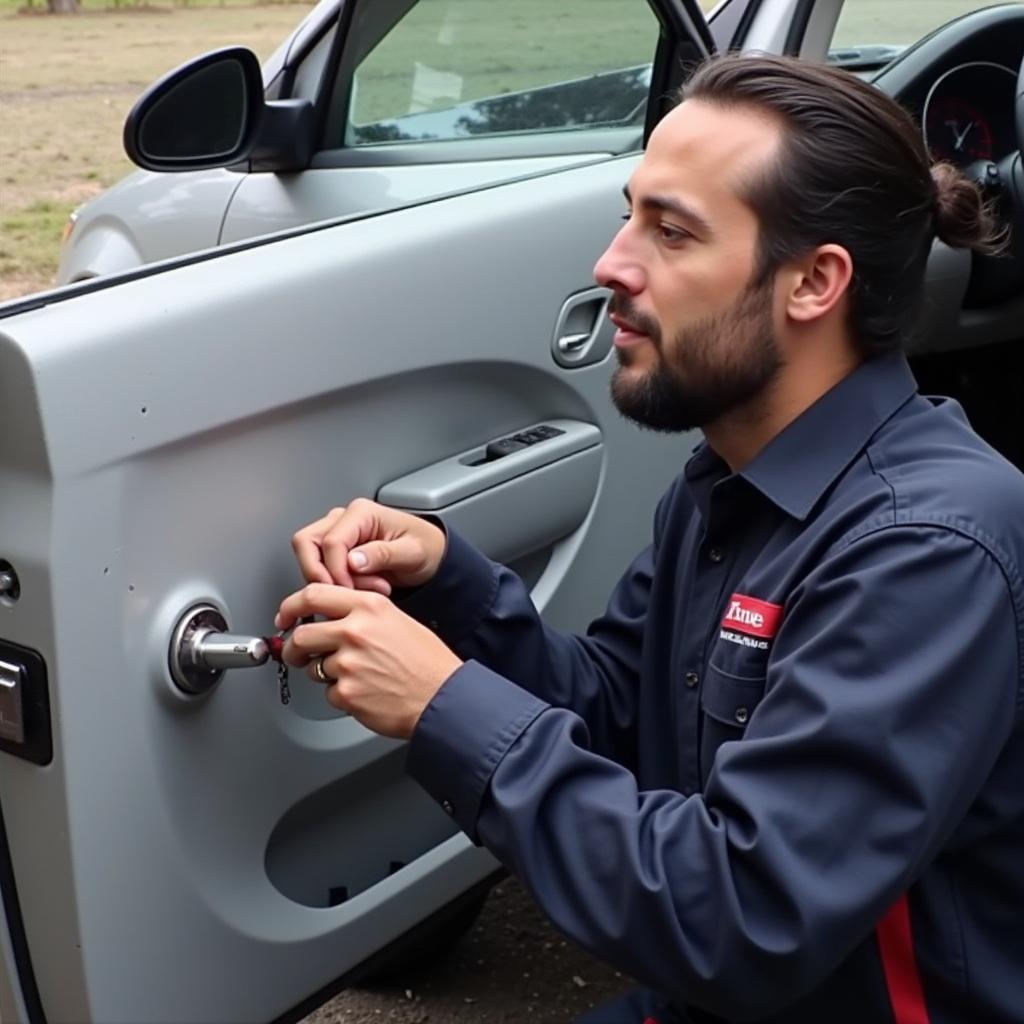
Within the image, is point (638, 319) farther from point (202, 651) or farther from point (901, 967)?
point (901, 967)

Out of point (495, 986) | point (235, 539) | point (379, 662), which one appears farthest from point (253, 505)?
point (495, 986)

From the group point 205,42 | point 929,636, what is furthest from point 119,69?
A: point 929,636

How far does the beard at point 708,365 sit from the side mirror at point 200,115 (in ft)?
3.32

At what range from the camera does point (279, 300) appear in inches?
66.1

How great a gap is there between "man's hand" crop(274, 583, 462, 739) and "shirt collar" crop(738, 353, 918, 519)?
364 millimetres

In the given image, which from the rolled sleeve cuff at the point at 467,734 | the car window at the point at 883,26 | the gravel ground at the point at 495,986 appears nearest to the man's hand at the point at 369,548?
the rolled sleeve cuff at the point at 467,734

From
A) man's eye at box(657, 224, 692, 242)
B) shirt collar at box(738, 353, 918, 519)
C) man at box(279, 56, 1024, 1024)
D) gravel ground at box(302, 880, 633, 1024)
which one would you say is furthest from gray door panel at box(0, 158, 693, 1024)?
gravel ground at box(302, 880, 633, 1024)

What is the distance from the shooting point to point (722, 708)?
5.11 feet

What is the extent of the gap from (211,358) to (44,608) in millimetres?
304

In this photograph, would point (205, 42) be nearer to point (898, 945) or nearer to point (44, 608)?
point (44, 608)

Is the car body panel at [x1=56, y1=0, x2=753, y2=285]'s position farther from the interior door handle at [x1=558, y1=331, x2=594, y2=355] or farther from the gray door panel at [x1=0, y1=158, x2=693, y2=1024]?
the gray door panel at [x1=0, y1=158, x2=693, y2=1024]

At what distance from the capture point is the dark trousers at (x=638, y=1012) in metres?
1.78

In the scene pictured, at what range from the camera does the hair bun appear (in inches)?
65.2

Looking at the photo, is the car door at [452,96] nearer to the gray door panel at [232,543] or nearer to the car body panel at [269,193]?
the car body panel at [269,193]
